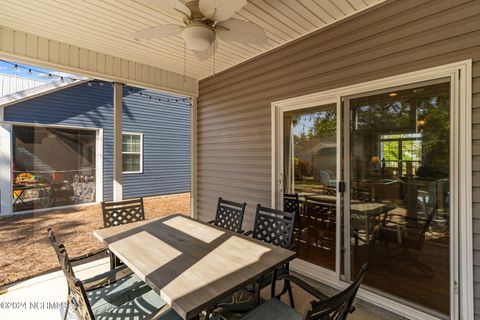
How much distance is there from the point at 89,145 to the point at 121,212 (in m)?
3.73

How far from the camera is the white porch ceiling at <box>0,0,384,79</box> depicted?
230 cm

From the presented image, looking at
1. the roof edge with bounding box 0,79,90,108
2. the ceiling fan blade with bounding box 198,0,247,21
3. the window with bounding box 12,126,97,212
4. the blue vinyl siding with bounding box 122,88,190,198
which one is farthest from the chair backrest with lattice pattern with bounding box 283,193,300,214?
the blue vinyl siding with bounding box 122,88,190,198

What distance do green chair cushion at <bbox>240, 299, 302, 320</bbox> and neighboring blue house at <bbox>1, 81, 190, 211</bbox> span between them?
4.60 metres

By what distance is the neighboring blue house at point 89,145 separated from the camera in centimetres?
411

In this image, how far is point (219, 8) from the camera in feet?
5.36

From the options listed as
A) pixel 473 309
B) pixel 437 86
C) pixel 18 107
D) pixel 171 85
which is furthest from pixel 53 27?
pixel 473 309

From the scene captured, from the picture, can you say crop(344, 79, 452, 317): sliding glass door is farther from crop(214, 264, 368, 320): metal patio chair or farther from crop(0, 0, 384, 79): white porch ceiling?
crop(214, 264, 368, 320): metal patio chair

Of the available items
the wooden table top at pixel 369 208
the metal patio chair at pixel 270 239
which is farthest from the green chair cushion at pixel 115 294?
the wooden table top at pixel 369 208

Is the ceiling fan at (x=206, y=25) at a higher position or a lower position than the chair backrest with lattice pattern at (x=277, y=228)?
higher

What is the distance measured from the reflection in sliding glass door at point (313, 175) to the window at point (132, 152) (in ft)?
17.1

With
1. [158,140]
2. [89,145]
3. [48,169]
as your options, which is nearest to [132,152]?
[158,140]

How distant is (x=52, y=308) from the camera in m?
2.34

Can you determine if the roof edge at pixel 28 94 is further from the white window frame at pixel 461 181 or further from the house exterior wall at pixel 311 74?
the white window frame at pixel 461 181

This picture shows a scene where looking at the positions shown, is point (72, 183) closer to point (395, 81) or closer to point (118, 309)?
point (118, 309)
